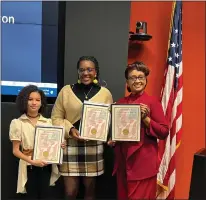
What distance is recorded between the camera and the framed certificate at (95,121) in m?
2.23

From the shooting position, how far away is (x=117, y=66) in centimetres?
282

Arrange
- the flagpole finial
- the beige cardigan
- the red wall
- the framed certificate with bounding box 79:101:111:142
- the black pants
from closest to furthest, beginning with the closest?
the framed certificate with bounding box 79:101:111:142, the beige cardigan, the black pants, the flagpole finial, the red wall

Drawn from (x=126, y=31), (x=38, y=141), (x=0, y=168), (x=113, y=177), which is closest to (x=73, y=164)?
(x=38, y=141)

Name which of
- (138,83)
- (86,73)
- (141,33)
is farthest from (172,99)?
(86,73)

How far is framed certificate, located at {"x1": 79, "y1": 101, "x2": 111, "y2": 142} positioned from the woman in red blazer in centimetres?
19

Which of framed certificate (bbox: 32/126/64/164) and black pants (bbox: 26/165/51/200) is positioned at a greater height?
framed certificate (bbox: 32/126/64/164)

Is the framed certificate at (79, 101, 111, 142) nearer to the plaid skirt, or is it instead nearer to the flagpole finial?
the plaid skirt

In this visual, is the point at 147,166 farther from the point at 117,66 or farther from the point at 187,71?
the point at 187,71

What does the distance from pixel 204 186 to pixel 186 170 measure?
2532 mm

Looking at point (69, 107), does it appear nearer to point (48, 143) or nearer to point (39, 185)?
point (48, 143)

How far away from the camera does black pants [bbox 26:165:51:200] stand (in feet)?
8.89

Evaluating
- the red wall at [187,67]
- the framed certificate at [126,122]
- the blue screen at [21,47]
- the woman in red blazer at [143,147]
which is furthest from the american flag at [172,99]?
the blue screen at [21,47]

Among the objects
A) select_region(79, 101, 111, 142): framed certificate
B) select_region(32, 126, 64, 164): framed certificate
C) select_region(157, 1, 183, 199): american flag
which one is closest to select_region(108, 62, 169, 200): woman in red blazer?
select_region(79, 101, 111, 142): framed certificate

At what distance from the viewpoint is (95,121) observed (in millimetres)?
2238
